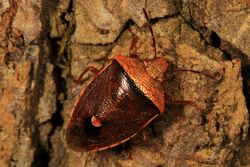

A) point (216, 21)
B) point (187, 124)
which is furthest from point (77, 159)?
point (216, 21)

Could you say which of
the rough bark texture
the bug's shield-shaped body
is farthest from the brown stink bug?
the rough bark texture

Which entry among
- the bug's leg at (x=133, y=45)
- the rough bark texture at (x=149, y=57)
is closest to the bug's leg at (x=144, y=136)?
the rough bark texture at (x=149, y=57)

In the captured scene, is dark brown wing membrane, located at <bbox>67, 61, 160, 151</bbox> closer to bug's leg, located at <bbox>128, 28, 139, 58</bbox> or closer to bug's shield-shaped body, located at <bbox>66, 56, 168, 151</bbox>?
bug's shield-shaped body, located at <bbox>66, 56, 168, 151</bbox>

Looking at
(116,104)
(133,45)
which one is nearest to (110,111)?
(116,104)

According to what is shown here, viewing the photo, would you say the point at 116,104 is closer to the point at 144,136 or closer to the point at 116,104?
the point at 116,104

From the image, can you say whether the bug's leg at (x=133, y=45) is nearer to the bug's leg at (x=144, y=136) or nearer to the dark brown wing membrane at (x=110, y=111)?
the dark brown wing membrane at (x=110, y=111)

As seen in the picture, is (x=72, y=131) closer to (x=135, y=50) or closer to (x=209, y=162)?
(x=135, y=50)
